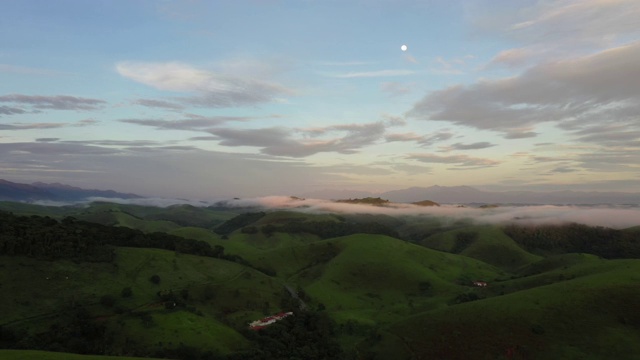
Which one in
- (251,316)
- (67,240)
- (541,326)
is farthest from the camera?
(67,240)

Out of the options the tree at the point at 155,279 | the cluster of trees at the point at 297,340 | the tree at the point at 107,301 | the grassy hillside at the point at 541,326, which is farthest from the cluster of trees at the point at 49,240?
the grassy hillside at the point at 541,326

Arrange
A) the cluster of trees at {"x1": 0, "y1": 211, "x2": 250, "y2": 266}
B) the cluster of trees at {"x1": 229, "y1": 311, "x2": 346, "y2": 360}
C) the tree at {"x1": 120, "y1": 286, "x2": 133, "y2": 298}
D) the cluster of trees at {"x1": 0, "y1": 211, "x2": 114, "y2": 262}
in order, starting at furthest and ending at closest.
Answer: the cluster of trees at {"x1": 0, "y1": 211, "x2": 250, "y2": 266} < the cluster of trees at {"x1": 0, "y1": 211, "x2": 114, "y2": 262} < the tree at {"x1": 120, "y1": 286, "x2": 133, "y2": 298} < the cluster of trees at {"x1": 229, "y1": 311, "x2": 346, "y2": 360}

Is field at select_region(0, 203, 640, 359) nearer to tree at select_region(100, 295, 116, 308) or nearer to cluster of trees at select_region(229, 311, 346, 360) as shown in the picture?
tree at select_region(100, 295, 116, 308)

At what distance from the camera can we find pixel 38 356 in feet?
225

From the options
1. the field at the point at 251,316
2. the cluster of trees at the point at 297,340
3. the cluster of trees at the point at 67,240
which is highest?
the cluster of trees at the point at 67,240

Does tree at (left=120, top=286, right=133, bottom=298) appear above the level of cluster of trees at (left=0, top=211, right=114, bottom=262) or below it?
below

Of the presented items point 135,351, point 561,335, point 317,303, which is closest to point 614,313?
point 561,335

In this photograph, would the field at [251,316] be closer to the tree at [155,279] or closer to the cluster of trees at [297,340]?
the tree at [155,279]

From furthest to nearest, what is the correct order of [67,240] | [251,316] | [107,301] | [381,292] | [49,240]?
[381,292] → [67,240] → [251,316] → [49,240] → [107,301]

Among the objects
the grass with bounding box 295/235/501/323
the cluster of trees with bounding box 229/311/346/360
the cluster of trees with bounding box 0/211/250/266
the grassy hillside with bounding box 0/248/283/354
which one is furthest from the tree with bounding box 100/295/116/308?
the grass with bounding box 295/235/501/323

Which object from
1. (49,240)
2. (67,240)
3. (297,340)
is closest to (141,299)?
(67,240)

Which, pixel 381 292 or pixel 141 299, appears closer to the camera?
pixel 141 299

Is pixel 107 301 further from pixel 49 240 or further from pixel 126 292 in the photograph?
pixel 49 240

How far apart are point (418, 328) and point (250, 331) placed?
166ft
